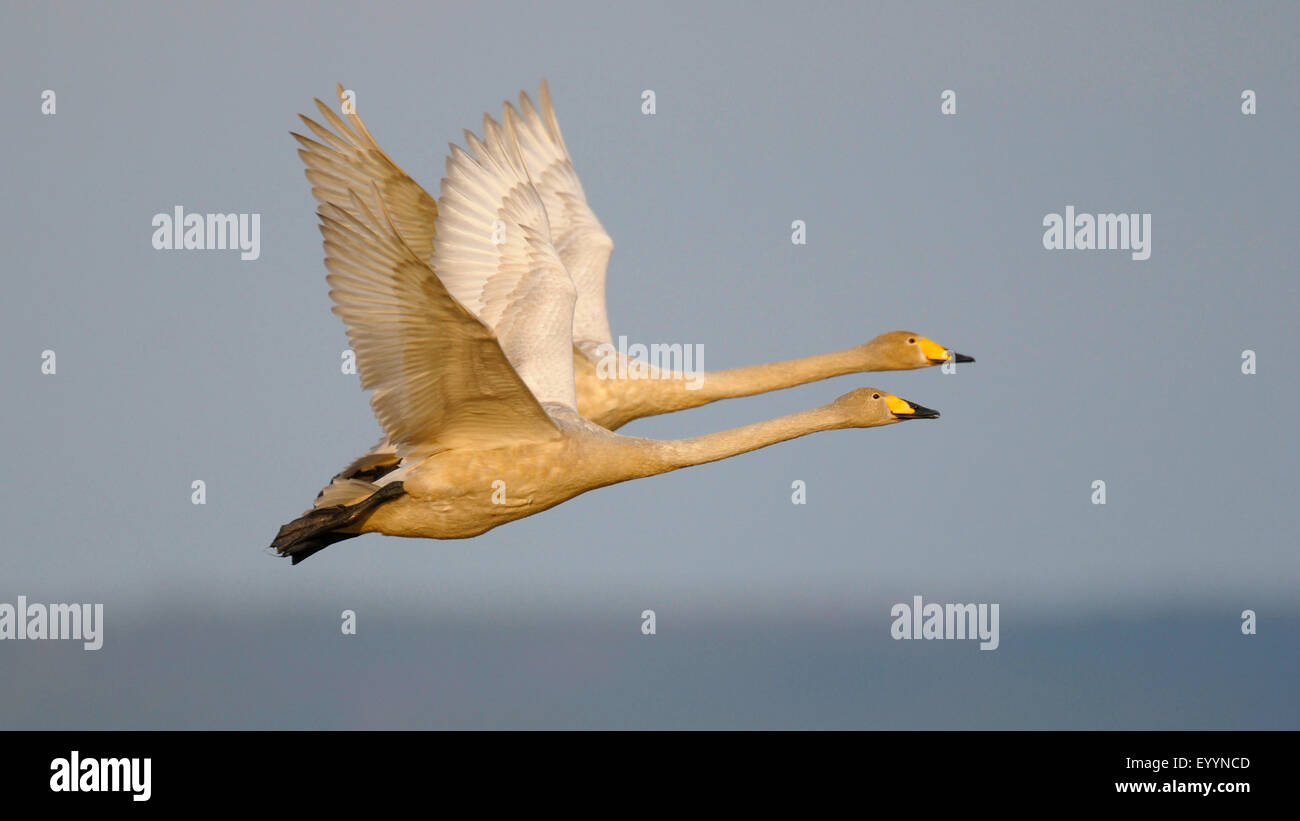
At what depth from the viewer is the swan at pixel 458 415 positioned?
50.0ft

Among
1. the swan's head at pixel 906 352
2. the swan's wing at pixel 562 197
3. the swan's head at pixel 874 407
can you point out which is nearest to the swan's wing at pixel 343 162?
the swan's wing at pixel 562 197

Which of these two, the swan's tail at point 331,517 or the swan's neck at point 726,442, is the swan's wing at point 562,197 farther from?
the swan's tail at point 331,517

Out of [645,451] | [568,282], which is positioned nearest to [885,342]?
[568,282]

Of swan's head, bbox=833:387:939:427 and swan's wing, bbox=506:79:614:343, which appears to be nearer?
swan's head, bbox=833:387:939:427

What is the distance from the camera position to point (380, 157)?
19.8 metres

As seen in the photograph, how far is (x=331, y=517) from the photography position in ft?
53.8

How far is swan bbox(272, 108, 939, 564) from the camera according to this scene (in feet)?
50.0

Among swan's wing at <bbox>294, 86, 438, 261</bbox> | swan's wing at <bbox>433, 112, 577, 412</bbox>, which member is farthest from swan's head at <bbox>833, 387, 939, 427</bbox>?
swan's wing at <bbox>294, 86, 438, 261</bbox>

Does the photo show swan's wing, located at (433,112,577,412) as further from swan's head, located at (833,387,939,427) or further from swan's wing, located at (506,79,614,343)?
swan's head, located at (833,387,939,427)

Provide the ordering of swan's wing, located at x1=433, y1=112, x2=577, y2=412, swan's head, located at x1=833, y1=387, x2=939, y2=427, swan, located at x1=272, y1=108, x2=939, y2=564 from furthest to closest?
swan's wing, located at x1=433, y1=112, x2=577, y2=412, swan's head, located at x1=833, y1=387, x2=939, y2=427, swan, located at x1=272, y1=108, x2=939, y2=564

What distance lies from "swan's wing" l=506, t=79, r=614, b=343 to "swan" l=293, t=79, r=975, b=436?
12 millimetres

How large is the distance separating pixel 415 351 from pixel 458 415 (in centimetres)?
88

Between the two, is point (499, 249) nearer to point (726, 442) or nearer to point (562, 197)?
point (562, 197)

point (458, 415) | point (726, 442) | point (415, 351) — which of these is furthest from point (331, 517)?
point (726, 442)
